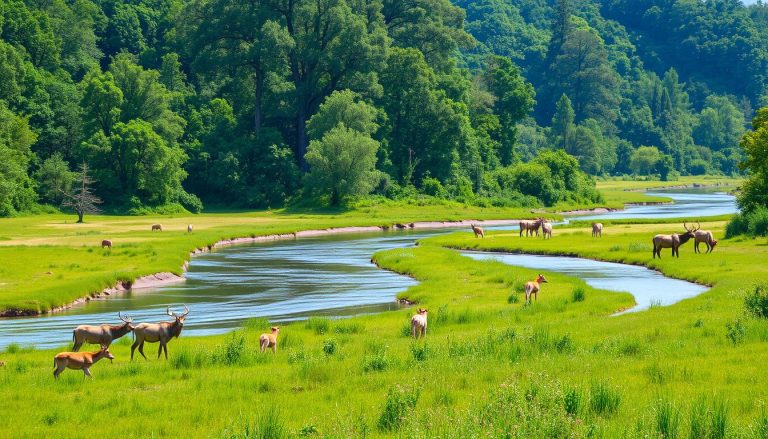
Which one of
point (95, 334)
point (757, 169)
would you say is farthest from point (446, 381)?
point (757, 169)

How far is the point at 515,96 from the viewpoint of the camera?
16262 cm

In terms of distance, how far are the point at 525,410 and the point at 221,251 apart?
2371 inches

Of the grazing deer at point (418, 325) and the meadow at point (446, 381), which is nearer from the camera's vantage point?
the meadow at point (446, 381)

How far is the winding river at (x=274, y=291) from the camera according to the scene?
39.0m

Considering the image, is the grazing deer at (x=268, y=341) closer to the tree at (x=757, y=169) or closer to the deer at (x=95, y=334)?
the deer at (x=95, y=334)

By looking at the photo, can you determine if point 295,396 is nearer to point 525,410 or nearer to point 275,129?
point 525,410

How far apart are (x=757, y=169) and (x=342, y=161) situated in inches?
2196

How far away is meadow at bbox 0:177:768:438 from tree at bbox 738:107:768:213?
3350 cm

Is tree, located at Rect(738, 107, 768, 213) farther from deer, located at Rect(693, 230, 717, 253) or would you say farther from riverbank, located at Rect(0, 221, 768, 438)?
riverbank, located at Rect(0, 221, 768, 438)

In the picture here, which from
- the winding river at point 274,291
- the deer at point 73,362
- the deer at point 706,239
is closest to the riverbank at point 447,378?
the deer at point 73,362

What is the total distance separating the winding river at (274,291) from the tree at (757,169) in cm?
1591

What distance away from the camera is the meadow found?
621 inches

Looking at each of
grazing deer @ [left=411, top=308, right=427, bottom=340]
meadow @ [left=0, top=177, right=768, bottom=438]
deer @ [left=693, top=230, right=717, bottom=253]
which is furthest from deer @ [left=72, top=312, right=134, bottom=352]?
deer @ [left=693, top=230, right=717, bottom=253]

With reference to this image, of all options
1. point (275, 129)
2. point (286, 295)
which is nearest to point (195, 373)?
point (286, 295)
